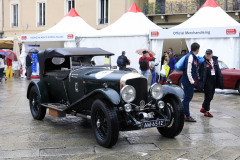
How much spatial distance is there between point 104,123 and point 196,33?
32.9ft

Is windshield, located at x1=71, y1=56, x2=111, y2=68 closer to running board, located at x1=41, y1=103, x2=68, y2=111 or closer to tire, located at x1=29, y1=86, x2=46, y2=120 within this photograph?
running board, located at x1=41, y1=103, x2=68, y2=111

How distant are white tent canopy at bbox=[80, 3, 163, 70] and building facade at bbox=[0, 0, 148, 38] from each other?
820cm

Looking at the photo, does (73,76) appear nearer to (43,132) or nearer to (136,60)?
(43,132)

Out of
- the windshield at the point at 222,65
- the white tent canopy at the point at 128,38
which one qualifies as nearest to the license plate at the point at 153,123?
the windshield at the point at 222,65

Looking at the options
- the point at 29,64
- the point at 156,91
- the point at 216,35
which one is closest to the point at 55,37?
the point at 29,64

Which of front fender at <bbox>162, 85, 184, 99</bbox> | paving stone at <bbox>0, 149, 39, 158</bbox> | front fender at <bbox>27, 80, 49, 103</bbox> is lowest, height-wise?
paving stone at <bbox>0, 149, 39, 158</bbox>

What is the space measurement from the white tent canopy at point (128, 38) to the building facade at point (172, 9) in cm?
637

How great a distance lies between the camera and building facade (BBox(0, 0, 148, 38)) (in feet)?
88.7

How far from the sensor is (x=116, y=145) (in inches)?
231

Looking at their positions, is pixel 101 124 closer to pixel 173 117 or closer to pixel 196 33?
pixel 173 117

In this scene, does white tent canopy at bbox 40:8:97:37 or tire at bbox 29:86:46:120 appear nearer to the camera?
tire at bbox 29:86:46:120

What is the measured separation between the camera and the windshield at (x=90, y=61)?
7.28 metres

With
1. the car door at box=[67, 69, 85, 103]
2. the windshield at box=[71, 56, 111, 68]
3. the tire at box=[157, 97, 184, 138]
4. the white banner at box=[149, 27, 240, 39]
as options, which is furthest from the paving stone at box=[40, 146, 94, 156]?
the white banner at box=[149, 27, 240, 39]

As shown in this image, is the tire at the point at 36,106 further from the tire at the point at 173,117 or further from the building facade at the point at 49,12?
the building facade at the point at 49,12
